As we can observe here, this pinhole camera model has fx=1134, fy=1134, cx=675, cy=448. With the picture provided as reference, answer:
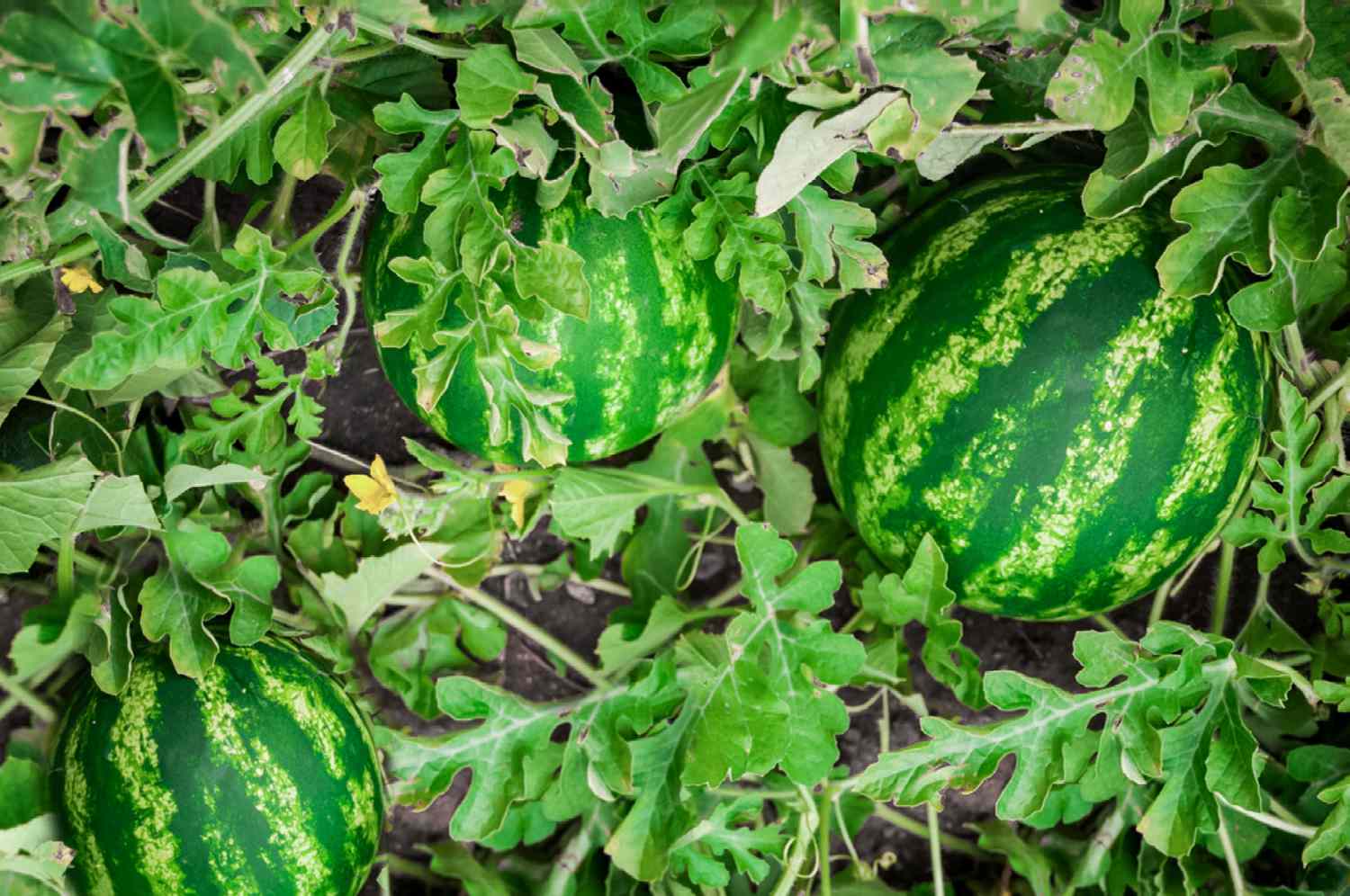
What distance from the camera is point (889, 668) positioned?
1771 millimetres

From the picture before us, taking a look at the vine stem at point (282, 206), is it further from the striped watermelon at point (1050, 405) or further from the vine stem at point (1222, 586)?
the vine stem at point (1222, 586)

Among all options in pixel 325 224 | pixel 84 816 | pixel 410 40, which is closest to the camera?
pixel 410 40

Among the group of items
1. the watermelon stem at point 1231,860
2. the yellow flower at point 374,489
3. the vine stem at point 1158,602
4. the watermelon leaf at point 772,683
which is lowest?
the watermelon stem at point 1231,860

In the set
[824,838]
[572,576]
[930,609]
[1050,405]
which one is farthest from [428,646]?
[1050,405]

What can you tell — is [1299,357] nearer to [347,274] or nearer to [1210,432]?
[1210,432]

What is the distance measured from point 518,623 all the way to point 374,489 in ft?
1.15

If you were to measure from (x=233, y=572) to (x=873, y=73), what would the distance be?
1.17m

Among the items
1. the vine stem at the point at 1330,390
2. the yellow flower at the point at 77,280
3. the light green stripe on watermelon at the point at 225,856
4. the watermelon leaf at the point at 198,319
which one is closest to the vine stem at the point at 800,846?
the light green stripe on watermelon at the point at 225,856

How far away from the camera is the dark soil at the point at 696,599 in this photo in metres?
1.99

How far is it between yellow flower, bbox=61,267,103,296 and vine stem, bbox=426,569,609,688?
2.21ft

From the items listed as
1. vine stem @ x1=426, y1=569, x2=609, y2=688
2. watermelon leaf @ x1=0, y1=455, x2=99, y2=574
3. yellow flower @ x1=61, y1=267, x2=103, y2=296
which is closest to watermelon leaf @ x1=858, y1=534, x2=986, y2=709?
vine stem @ x1=426, y1=569, x2=609, y2=688

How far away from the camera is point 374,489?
183 centimetres

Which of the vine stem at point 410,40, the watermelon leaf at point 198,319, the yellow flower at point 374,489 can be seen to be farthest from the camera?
the yellow flower at point 374,489

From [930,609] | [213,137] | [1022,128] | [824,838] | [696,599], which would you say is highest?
[213,137]
